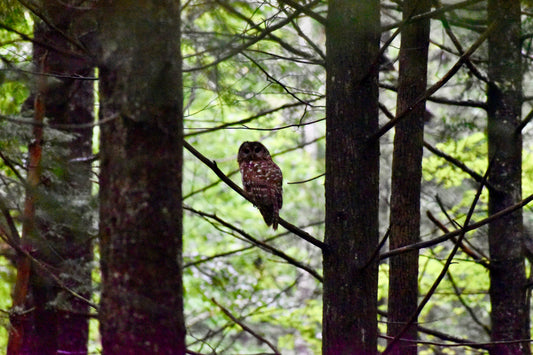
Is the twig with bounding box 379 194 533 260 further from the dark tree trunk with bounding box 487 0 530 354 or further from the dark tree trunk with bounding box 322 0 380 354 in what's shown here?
the dark tree trunk with bounding box 487 0 530 354

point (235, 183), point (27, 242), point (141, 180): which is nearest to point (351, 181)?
point (141, 180)

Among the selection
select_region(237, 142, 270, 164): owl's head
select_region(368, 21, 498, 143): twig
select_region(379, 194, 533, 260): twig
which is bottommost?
select_region(379, 194, 533, 260): twig

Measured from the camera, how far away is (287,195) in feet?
54.0

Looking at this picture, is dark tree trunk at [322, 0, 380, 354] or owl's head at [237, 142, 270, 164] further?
owl's head at [237, 142, 270, 164]

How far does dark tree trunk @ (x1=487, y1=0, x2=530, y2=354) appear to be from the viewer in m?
5.56

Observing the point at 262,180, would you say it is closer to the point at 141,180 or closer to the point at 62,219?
the point at 62,219

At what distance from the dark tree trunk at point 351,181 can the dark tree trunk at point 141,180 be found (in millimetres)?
1062

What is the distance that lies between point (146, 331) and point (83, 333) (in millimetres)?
5682

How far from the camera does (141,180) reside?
2.48 m

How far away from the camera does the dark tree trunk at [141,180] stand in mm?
2438

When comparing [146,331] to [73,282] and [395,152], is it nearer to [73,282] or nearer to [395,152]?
[395,152]

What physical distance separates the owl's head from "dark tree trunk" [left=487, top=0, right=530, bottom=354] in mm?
2175

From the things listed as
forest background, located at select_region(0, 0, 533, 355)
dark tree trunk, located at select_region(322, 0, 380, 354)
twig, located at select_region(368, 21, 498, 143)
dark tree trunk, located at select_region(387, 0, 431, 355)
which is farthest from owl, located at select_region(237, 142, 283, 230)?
twig, located at select_region(368, 21, 498, 143)

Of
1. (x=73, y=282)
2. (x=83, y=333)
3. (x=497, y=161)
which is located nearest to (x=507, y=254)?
(x=497, y=161)
